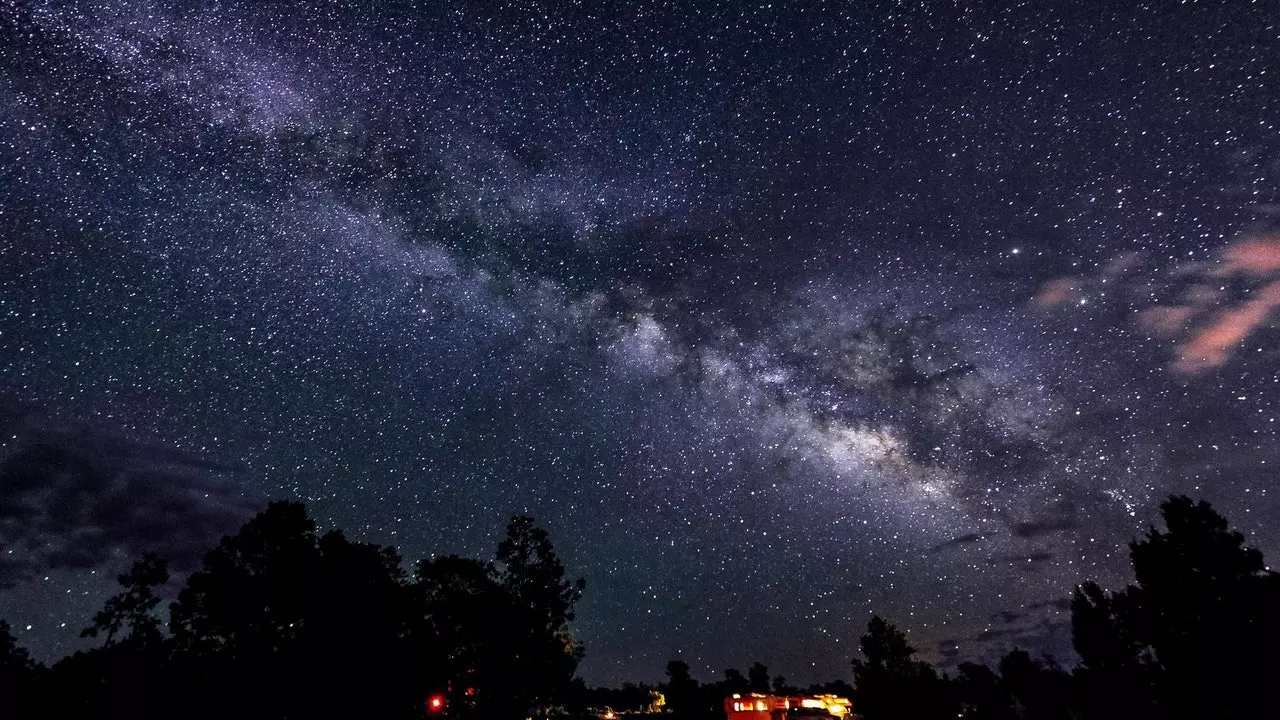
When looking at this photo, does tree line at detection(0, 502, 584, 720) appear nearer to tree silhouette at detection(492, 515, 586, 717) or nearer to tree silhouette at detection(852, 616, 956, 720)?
tree silhouette at detection(492, 515, 586, 717)

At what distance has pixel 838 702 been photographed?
183 feet

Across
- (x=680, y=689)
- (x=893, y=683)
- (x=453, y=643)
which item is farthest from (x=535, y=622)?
(x=680, y=689)

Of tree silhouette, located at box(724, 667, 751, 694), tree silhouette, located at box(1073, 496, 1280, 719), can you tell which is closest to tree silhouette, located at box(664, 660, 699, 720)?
tree silhouette, located at box(724, 667, 751, 694)

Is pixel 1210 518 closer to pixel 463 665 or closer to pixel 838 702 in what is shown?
pixel 838 702

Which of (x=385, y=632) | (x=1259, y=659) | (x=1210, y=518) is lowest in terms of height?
(x=1259, y=659)

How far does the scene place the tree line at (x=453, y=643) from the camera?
32.3 meters

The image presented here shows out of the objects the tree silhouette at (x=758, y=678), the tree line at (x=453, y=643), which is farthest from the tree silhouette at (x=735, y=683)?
the tree line at (x=453, y=643)

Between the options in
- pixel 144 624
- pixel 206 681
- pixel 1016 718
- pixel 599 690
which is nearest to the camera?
pixel 206 681

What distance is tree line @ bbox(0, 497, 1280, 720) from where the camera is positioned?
1273 inches

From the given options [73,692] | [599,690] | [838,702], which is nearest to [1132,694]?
[838,702]

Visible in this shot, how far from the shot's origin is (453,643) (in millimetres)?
51125

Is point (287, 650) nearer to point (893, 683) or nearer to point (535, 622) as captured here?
point (535, 622)

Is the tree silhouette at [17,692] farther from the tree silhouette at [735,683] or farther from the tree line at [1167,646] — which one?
the tree silhouette at [735,683]

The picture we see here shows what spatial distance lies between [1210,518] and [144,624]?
60993 mm
